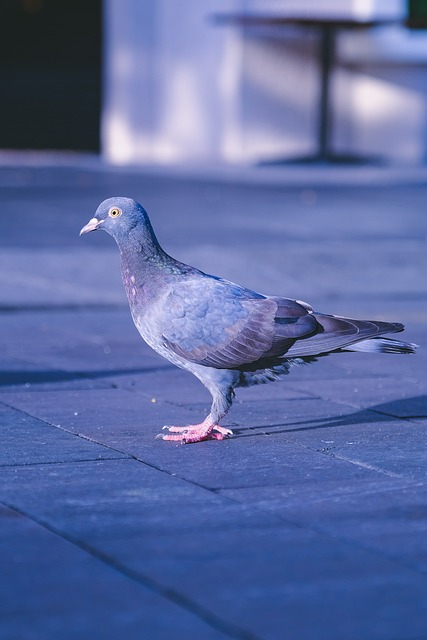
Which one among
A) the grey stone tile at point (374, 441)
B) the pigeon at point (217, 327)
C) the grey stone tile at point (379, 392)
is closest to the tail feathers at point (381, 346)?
the pigeon at point (217, 327)

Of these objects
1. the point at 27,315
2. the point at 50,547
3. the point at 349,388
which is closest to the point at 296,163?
the point at 27,315

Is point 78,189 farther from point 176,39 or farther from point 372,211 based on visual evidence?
point 176,39

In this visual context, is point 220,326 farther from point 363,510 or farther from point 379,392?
point 379,392

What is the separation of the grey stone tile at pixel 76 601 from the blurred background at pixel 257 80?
17550 millimetres

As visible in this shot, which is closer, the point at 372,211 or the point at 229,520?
the point at 229,520

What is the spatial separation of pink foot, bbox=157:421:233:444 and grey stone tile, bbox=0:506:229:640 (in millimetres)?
1637

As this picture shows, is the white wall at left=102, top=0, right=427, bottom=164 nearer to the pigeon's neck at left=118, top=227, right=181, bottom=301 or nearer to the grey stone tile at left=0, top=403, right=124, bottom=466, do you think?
the pigeon's neck at left=118, top=227, right=181, bottom=301

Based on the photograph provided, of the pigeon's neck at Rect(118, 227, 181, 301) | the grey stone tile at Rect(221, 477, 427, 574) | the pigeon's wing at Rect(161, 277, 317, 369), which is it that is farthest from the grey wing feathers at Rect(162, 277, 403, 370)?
the grey stone tile at Rect(221, 477, 427, 574)

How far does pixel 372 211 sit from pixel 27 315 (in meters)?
6.36

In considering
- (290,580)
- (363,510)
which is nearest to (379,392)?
(363,510)

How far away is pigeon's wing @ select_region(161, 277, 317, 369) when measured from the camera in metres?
6.02

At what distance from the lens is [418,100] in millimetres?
22453

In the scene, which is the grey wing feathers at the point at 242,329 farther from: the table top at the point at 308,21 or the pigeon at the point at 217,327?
the table top at the point at 308,21

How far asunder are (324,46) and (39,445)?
17424 mm
